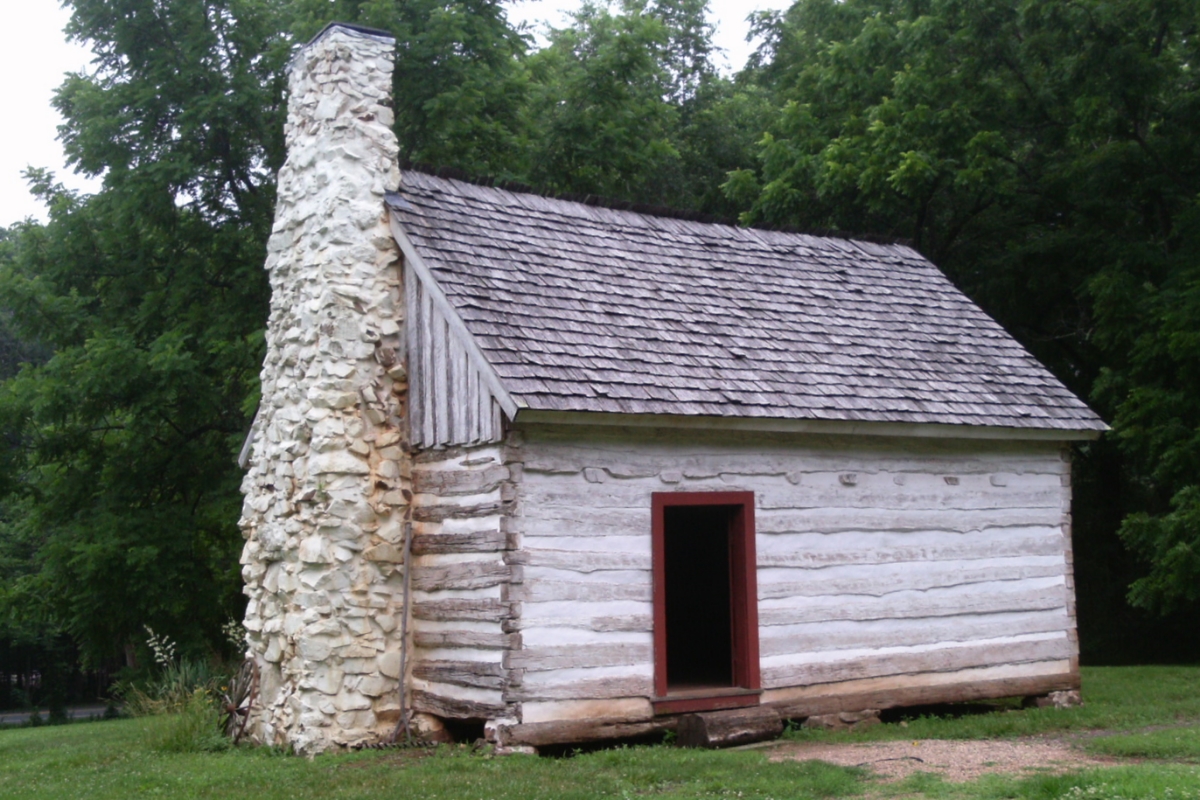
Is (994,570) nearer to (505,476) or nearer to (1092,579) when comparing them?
(505,476)

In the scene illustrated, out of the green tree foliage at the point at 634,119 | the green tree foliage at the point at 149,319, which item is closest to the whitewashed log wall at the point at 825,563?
the green tree foliage at the point at 149,319

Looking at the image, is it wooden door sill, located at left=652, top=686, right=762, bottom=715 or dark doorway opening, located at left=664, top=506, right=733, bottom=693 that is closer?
wooden door sill, located at left=652, top=686, right=762, bottom=715

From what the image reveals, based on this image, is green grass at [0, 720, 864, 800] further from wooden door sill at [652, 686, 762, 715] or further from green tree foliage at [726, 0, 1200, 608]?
green tree foliage at [726, 0, 1200, 608]

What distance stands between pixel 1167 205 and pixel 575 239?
13.2 m

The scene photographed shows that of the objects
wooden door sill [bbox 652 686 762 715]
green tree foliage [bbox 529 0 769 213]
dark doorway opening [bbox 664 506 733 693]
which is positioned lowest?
wooden door sill [bbox 652 686 762 715]

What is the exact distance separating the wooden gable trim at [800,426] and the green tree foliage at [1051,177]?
5740mm

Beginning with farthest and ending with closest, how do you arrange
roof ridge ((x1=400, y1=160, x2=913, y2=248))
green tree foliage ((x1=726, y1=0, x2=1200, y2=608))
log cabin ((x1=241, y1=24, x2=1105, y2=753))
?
1. green tree foliage ((x1=726, y1=0, x2=1200, y2=608))
2. roof ridge ((x1=400, y1=160, x2=913, y2=248))
3. log cabin ((x1=241, y1=24, x2=1105, y2=753))

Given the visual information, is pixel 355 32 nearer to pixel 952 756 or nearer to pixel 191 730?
pixel 191 730

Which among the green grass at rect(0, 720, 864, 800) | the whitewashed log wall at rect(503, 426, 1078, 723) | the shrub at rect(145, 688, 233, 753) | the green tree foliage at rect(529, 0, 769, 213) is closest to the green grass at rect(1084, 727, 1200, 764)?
the whitewashed log wall at rect(503, 426, 1078, 723)

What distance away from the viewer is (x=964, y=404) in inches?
533

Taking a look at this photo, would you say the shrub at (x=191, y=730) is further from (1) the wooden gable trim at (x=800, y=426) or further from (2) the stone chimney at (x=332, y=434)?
(1) the wooden gable trim at (x=800, y=426)

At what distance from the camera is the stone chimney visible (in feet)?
38.3

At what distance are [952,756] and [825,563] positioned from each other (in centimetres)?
256

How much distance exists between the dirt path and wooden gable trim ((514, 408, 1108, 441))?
9.84 feet
